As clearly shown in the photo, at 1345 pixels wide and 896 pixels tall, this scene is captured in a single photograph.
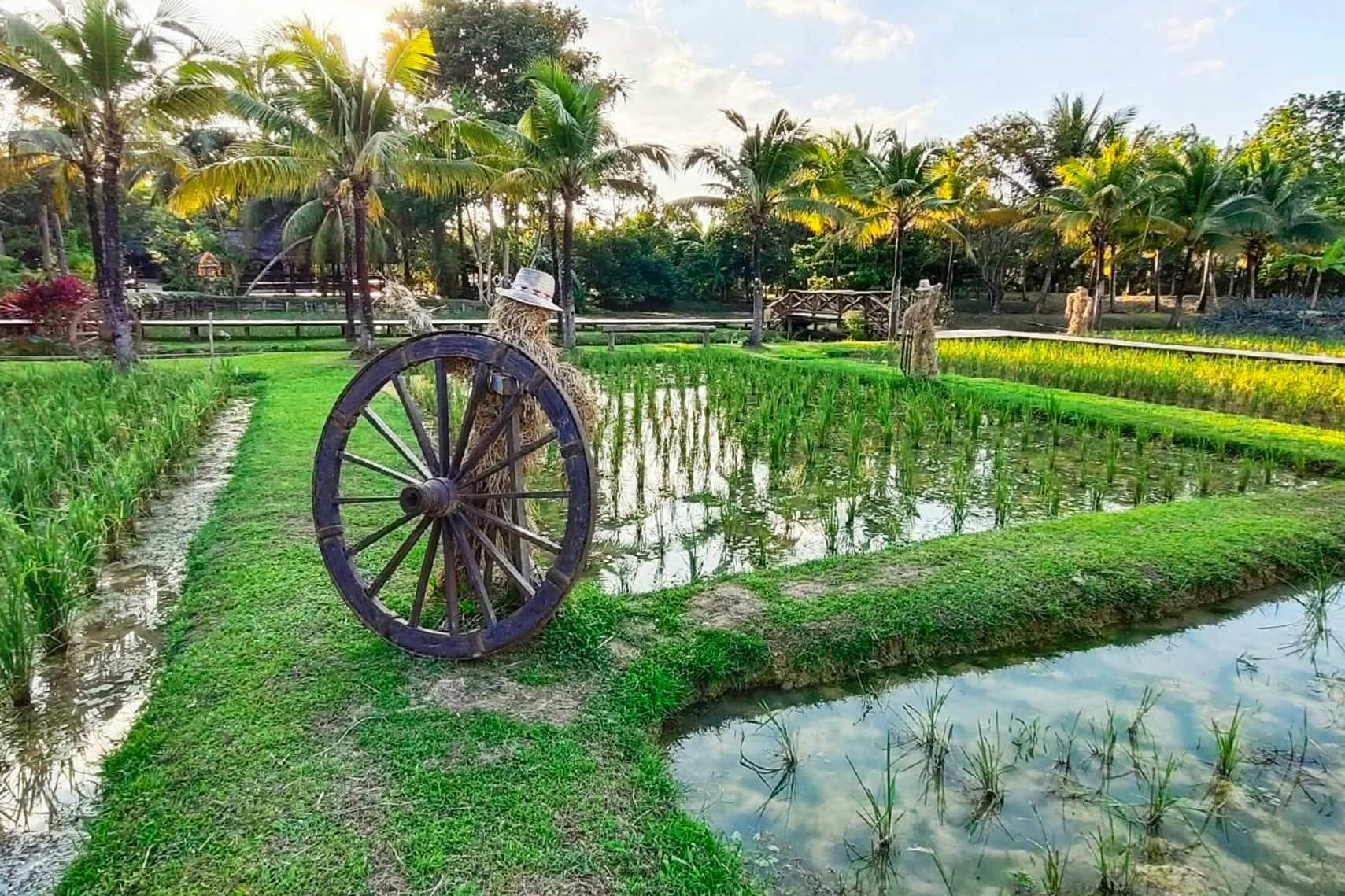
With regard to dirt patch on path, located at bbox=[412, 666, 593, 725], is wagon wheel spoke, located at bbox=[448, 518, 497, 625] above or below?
above

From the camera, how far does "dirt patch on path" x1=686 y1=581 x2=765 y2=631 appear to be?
3439 millimetres

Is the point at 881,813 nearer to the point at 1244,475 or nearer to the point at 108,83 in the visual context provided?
the point at 1244,475

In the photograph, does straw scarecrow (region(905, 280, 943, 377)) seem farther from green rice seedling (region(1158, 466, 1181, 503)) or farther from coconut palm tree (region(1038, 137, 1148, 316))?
coconut palm tree (region(1038, 137, 1148, 316))

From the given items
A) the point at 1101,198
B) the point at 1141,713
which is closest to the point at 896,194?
the point at 1101,198

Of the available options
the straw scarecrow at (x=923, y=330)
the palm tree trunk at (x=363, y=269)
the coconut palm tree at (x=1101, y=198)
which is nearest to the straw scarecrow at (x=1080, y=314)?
the coconut palm tree at (x=1101, y=198)

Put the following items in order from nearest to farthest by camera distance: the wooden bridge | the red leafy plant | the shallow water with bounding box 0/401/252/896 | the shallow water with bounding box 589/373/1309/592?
the shallow water with bounding box 0/401/252/896, the shallow water with bounding box 589/373/1309/592, the red leafy plant, the wooden bridge

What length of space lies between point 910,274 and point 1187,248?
7.56 m

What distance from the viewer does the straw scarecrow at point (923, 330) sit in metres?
10.2

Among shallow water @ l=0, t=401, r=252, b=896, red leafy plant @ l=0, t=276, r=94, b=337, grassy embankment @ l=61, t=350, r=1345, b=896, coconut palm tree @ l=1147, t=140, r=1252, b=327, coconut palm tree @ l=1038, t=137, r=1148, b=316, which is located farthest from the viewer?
coconut palm tree @ l=1147, t=140, r=1252, b=327

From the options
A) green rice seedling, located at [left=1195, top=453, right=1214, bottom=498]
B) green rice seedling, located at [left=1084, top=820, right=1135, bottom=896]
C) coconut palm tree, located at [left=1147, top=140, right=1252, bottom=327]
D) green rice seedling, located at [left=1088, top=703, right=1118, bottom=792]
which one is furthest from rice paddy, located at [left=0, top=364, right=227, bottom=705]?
coconut palm tree, located at [left=1147, top=140, right=1252, bottom=327]

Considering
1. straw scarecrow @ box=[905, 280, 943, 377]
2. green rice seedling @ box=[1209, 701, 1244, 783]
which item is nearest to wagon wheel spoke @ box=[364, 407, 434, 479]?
green rice seedling @ box=[1209, 701, 1244, 783]

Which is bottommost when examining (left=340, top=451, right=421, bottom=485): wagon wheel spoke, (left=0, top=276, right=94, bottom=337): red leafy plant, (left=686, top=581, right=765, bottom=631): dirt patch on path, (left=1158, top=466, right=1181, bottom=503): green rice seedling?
(left=686, top=581, right=765, bottom=631): dirt patch on path

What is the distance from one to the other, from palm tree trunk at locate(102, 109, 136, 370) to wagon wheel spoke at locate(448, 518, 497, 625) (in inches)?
362

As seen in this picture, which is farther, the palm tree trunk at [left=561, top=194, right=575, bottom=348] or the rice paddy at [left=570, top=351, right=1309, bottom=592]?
the palm tree trunk at [left=561, top=194, right=575, bottom=348]
